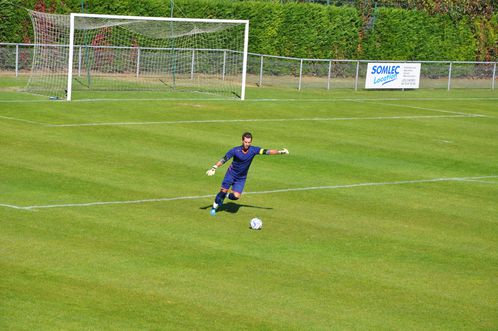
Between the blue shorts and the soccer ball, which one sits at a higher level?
the blue shorts

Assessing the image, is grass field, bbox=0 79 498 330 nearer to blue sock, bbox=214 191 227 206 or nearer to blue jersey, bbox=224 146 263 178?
blue sock, bbox=214 191 227 206

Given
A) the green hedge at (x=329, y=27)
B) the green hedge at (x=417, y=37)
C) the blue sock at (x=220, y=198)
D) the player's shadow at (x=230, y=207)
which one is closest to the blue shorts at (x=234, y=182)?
the blue sock at (x=220, y=198)

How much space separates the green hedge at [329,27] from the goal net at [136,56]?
132 inches

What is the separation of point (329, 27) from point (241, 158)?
40.9 m

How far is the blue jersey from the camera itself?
22727 mm

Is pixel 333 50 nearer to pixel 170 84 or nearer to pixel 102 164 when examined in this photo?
pixel 170 84

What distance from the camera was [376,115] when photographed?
144ft

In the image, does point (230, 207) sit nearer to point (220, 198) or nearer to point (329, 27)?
point (220, 198)

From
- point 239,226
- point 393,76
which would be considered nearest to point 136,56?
point 393,76

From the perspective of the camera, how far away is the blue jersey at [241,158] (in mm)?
22727

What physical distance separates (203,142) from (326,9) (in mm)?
31342

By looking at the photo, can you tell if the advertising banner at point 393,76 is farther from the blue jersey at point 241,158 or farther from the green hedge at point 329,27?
the blue jersey at point 241,158

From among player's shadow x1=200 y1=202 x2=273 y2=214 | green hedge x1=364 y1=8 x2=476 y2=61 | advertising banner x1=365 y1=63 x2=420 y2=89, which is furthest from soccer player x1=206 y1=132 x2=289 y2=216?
green hedge x1=364 y1=8 x2=476 y2=61

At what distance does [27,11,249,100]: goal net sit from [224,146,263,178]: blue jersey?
75.9 ft
